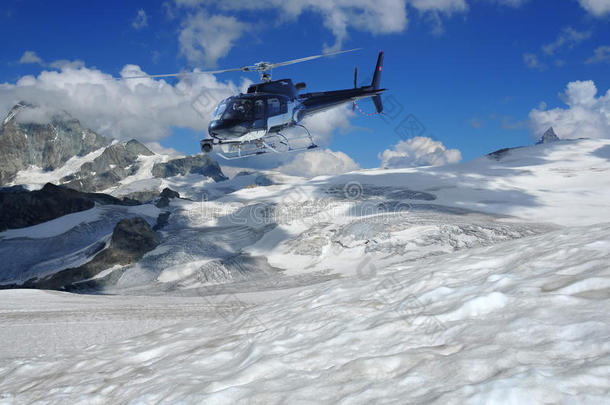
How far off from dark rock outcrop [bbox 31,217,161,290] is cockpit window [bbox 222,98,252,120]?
1535 cm

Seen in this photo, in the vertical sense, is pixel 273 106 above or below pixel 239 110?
above

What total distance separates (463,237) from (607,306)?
19858mm

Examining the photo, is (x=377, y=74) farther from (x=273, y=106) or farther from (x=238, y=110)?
(x=238, y=110)

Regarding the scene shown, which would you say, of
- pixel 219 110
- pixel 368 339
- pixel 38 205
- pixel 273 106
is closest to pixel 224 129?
pixel 219 110

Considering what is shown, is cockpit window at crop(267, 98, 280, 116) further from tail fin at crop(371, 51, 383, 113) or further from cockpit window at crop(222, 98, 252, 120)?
tail fin at crop(371, 51, 383, 113)

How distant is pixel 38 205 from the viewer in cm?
4241

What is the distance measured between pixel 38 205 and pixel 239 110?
1512 inches

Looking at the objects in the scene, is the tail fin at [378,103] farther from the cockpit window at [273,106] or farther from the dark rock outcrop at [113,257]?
the dark rock outcrop at [113,257]

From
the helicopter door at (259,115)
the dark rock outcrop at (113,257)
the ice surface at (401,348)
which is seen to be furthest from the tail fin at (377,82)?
the ice surface at (401,348)

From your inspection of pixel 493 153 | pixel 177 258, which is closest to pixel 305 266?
pixel 177 258

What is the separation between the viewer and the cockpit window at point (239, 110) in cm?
1547

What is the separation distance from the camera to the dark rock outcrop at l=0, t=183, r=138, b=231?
39.9 metres

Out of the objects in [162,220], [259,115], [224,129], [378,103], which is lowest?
[162,220]

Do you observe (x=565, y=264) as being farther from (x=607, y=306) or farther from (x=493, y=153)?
(x=493, y=153)
